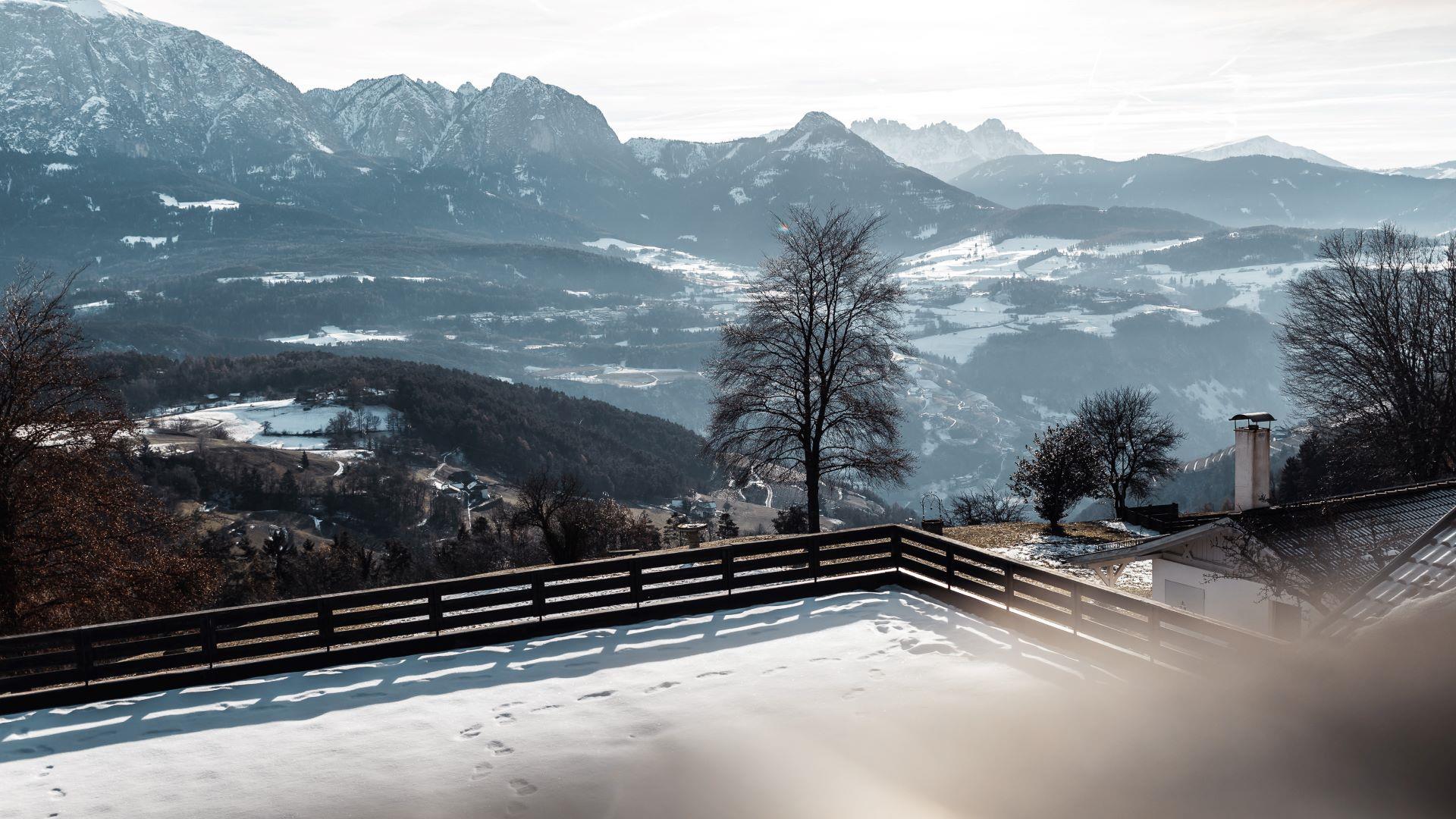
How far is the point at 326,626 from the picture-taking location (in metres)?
14.0

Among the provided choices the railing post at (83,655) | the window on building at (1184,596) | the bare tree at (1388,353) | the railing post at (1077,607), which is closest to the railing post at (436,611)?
the railing post at (83,655)

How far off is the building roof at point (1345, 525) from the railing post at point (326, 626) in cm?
1704

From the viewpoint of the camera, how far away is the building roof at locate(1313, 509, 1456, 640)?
10430 mm

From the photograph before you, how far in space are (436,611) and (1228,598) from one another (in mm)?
17812

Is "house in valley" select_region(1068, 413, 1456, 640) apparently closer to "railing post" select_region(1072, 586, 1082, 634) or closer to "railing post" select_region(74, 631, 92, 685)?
"railing post" select_region(1072, 586, 1082, 634)

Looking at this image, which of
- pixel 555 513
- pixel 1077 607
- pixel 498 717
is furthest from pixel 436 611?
pixel 555 513

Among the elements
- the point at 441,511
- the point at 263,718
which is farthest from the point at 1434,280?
the point at 441,511

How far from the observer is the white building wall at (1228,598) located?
21.0 meters

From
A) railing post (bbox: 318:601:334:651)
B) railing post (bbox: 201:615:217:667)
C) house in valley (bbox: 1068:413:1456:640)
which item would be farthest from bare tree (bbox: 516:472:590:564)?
railing post (bbox: 201:615:217:667)

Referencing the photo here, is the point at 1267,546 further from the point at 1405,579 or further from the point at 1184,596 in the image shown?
the point at 1405,579

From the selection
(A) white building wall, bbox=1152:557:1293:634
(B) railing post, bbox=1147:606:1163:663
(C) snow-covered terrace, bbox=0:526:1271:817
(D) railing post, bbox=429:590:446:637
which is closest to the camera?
(C) snow-covered terrace, bbox=0:526:1271:817

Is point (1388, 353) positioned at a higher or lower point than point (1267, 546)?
higher

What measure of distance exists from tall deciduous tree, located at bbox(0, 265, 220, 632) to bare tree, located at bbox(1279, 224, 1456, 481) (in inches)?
1713

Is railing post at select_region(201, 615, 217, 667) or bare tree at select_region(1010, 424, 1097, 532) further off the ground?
railing post at select_region(201, 615, 217, 667)
